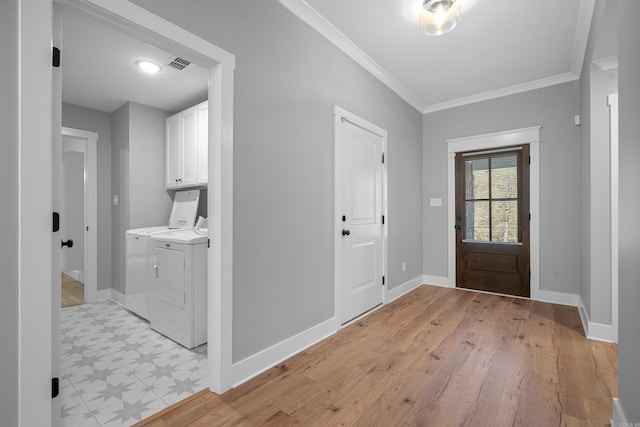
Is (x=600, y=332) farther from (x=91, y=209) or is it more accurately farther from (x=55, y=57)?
(x=91, y=209)

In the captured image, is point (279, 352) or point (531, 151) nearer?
point (279, 352)

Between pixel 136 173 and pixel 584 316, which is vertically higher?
pixel 136 173

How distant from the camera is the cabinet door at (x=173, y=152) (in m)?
3.78

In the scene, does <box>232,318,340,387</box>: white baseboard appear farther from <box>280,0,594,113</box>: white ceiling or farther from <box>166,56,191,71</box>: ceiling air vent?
<box>166,56,191,71</box>: ceiling air vent

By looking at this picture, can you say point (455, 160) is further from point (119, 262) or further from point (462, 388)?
point (119, 262)

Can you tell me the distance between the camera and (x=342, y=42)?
9.11 feet

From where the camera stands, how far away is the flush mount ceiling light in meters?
2.16

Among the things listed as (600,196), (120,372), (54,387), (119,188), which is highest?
(119,188)

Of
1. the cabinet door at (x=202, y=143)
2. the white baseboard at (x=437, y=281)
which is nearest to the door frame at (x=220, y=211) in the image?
the cabinet door at (x=202, y=143)

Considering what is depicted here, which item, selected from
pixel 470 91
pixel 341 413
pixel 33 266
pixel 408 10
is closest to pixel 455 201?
pixel 470 91

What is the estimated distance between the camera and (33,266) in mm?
1189

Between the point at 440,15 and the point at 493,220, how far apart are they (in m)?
2.79

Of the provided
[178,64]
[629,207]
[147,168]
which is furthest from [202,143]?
[629,207]

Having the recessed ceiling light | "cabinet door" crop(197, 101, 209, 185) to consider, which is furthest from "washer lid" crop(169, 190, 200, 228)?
the recessed ceiling light
